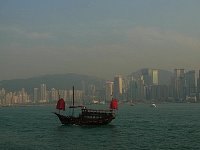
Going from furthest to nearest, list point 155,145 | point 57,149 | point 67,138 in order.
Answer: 1. point 67,138
2. point 155,145
3. point 57,149

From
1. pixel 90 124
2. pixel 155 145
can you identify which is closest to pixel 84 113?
pixel 90 124

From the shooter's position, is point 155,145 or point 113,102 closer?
point 155,145

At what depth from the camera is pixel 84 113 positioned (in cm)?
7469

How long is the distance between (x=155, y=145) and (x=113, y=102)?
109ft

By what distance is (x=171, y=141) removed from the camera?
166 feet

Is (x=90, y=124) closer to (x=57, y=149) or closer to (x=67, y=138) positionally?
(x=67, y=138)

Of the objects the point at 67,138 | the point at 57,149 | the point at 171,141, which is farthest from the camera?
the point at 67,138

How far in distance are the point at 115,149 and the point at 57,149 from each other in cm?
634

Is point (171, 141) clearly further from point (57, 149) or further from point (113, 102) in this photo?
point (113, 102)

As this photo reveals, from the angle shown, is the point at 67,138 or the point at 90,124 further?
the point at 90,124

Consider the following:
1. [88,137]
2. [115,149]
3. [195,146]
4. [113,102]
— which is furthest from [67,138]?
[113,102]

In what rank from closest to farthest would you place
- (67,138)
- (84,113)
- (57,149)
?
1. (57,149)
2. (67,138)
3. (84,113)

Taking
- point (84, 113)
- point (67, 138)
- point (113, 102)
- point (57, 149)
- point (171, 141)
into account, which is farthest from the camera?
point (113, 102)

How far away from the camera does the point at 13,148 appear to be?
44.6m
